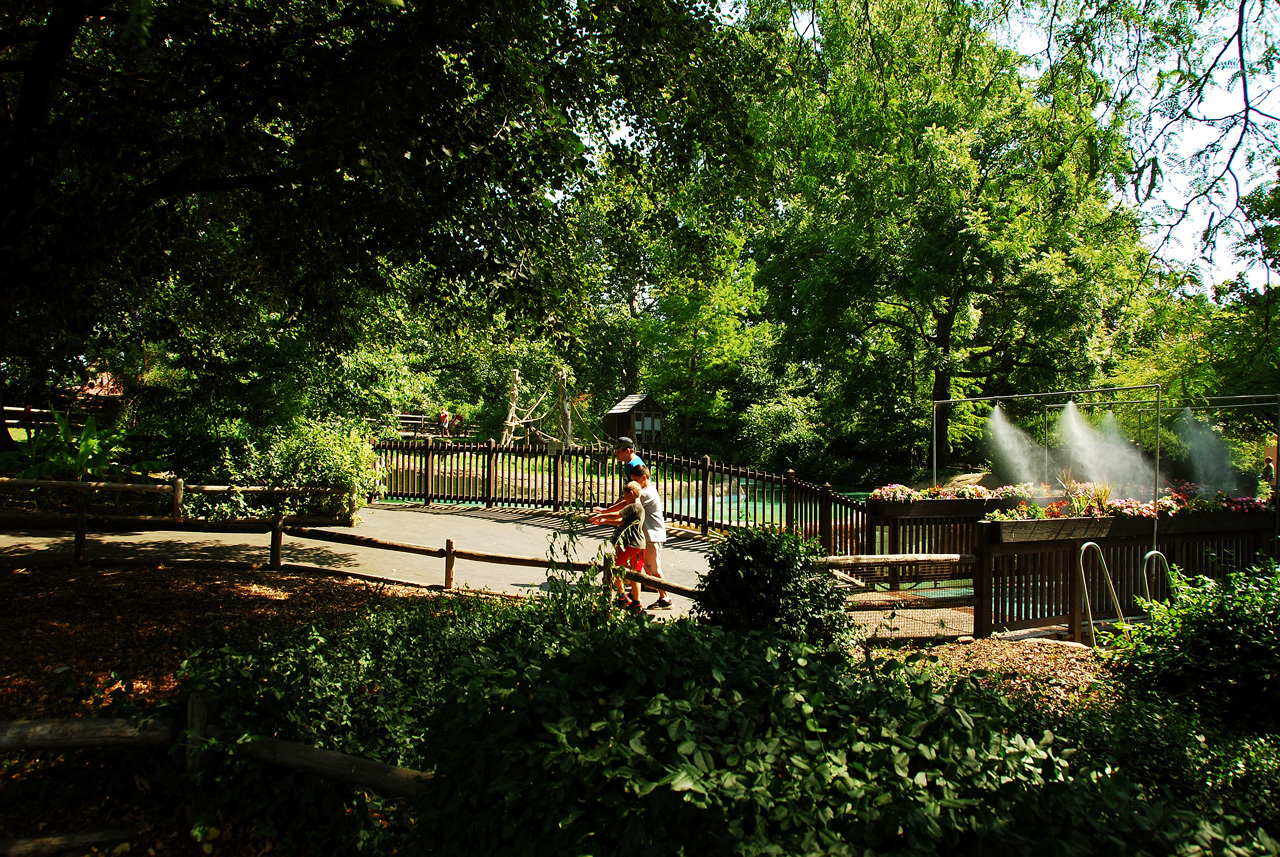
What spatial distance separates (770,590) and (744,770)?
143 inches

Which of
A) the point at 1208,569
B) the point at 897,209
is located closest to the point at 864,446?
the point at 897,209

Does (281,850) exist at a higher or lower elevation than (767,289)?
lower

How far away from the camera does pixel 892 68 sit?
22.9ft

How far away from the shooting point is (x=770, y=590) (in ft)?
18.5

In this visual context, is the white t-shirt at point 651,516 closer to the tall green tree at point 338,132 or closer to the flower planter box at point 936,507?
the tall green tree at point 338,132

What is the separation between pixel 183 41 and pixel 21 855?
6.66 meters

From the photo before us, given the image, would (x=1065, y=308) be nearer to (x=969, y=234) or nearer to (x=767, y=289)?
(x=969, y=234)

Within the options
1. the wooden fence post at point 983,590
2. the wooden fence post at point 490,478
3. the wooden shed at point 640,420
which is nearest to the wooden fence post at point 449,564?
the wooden fence post at point 983,590

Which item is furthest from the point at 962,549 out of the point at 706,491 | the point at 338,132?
the point at 338,132

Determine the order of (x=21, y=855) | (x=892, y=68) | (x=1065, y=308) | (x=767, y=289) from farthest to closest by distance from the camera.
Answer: (x=767, y=289), (x=1065, y=308), (x=892, y=68), (x=21, y=855)

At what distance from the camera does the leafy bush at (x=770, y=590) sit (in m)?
5.61

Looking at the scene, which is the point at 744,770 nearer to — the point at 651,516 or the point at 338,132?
the point at 338,132

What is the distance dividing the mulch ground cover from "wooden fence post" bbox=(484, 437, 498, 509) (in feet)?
28.2

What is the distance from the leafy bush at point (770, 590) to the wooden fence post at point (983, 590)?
2.70 metres
